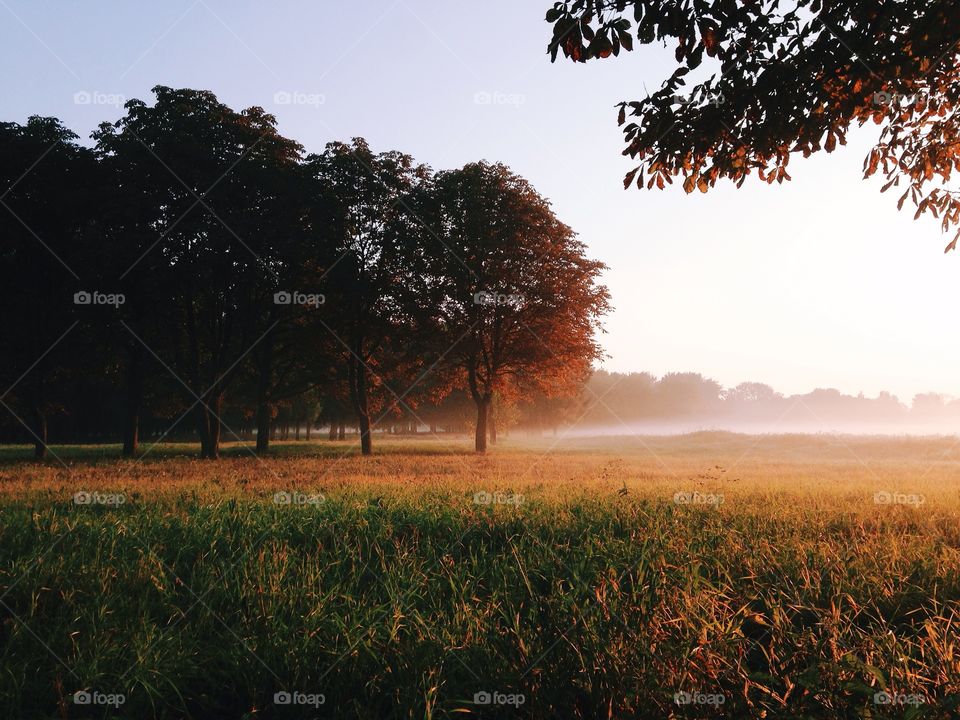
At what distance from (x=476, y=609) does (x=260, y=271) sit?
21.4 m

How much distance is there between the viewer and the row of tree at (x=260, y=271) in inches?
879

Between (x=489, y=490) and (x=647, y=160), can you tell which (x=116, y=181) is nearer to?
(x=489, y=490)

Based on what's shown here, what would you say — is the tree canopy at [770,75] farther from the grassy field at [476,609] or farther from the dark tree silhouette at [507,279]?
the dark tree silhouette at [507,279]

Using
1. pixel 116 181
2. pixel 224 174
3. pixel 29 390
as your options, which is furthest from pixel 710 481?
pixel 29 390

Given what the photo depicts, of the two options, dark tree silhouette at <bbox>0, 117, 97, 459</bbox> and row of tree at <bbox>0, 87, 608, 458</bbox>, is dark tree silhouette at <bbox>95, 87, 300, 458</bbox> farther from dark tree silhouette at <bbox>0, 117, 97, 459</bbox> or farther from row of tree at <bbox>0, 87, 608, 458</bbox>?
dark tree silhouette at <bbox>0, 117, 97, 459</bbox>

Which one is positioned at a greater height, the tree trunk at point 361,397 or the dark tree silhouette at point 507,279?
the dark tree silhouette at point 507,279

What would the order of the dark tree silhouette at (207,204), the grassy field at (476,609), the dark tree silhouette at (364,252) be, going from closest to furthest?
the grassy field at (476,609)
the dark tree silhouette at (207,204)
the dark tree silhouette at (364,252)

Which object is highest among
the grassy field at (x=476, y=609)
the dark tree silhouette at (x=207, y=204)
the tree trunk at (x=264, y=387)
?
the dark tree silhouette at (x=207, y=204)

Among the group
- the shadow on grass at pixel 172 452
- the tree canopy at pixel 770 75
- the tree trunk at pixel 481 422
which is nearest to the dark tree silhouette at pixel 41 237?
the shadow on grass at pixel 172 452

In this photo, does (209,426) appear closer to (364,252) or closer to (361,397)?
(361,397)

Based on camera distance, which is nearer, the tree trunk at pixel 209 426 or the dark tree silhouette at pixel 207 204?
the dark tree silhouette at pixel 207 204

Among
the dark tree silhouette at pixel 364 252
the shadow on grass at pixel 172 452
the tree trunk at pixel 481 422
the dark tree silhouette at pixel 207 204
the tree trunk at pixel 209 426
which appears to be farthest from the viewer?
the tree trunk at pixel 481 422

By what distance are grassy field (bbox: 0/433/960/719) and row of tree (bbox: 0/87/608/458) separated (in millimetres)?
15727

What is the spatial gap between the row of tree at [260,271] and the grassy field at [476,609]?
15727 mm
